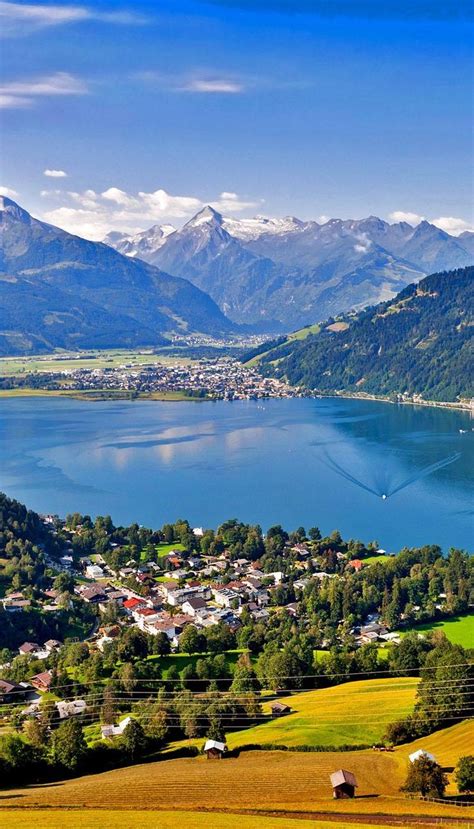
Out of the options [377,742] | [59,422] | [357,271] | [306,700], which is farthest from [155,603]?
[357,271]

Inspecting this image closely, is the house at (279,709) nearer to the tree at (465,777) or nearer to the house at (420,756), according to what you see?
the house at (420,756)

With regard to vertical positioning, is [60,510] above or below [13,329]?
below

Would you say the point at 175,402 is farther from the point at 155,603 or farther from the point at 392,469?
the point at 155,603

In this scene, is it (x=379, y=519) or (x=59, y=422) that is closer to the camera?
(x=379, y=519)

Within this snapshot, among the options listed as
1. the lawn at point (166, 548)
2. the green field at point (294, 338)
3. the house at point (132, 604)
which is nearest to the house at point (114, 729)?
the house at point (132, 604)

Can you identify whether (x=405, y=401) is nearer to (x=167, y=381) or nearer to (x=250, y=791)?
(x=167, y=381)

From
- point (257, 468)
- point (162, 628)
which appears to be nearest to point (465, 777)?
point (162, 628)

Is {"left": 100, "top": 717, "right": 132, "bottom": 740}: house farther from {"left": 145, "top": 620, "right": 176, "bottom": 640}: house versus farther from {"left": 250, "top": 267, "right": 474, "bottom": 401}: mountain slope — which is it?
{"left": 250, "top": 267, "right": 474, "bottom": 401}: mountain slope
